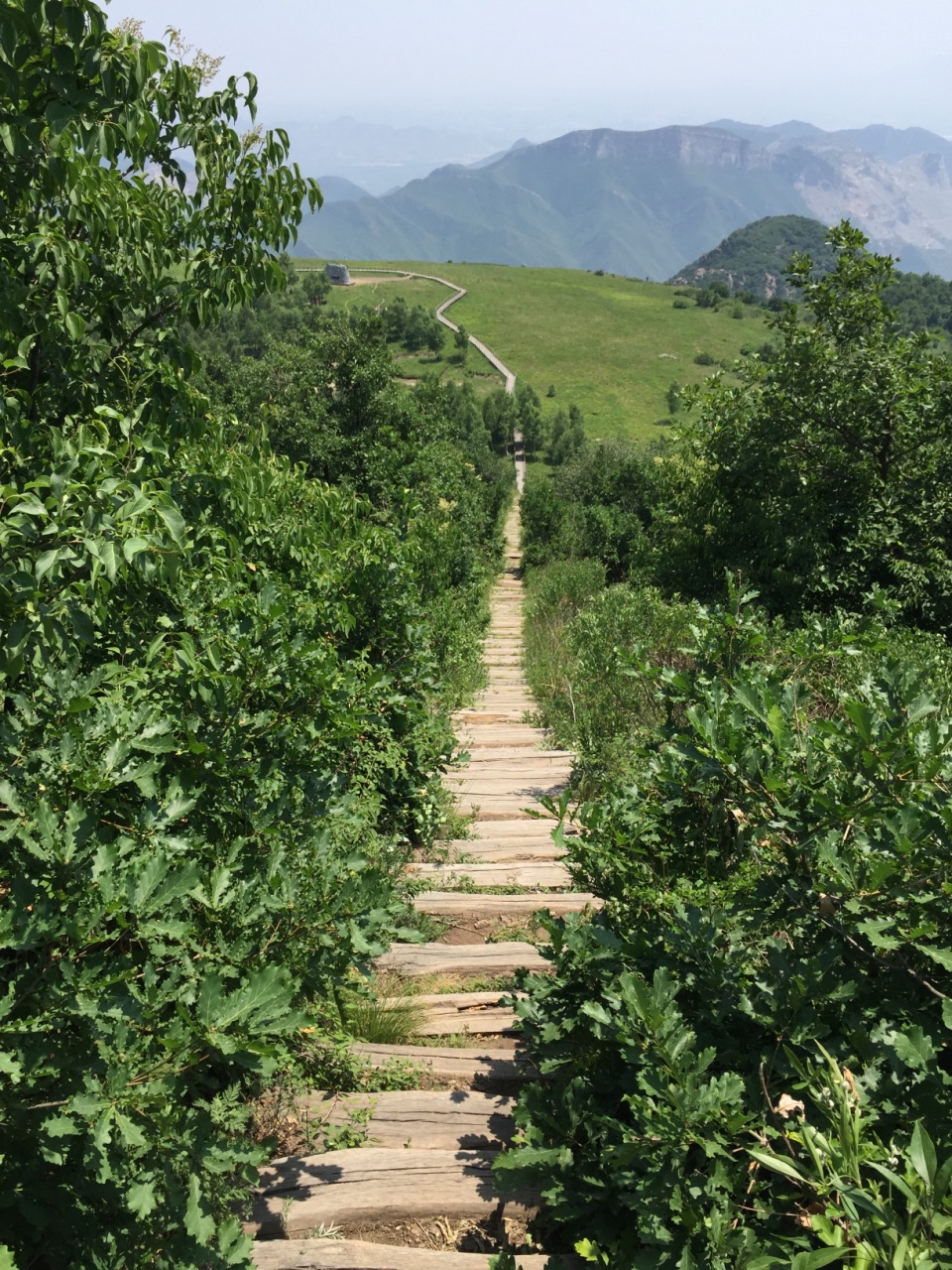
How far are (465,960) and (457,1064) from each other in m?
0.72

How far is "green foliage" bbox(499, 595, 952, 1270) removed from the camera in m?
1.84

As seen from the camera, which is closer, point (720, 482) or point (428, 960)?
point (428, 960)

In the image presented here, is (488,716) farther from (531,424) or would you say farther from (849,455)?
(531,424)

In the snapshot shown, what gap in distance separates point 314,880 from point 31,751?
33.7 inches

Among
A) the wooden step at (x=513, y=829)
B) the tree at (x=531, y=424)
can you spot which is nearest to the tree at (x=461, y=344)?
the tree at (x=531, y=424)

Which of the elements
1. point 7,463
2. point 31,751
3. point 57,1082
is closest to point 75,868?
point 31,751

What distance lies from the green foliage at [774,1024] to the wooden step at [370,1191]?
1.00ft

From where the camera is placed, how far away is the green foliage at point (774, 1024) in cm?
184

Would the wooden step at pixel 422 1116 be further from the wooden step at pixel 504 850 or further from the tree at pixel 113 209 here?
the tree at pixel 113 209

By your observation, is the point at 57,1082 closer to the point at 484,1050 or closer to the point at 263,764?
the point at 263,764

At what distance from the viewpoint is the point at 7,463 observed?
2.69 m

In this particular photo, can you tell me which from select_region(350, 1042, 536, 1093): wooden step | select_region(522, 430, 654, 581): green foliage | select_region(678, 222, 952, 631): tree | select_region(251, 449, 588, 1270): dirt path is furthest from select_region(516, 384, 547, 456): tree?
select_region(350, 1042, 536, 1093): wooden step

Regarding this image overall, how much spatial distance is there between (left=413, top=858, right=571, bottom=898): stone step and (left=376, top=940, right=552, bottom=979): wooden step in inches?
32.3

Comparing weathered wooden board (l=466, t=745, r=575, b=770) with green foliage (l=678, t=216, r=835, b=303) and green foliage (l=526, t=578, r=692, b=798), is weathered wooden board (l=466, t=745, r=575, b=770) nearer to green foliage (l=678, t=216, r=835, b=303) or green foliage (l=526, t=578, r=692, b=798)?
green foliage (l=526, t=578, r=692, b=798)
